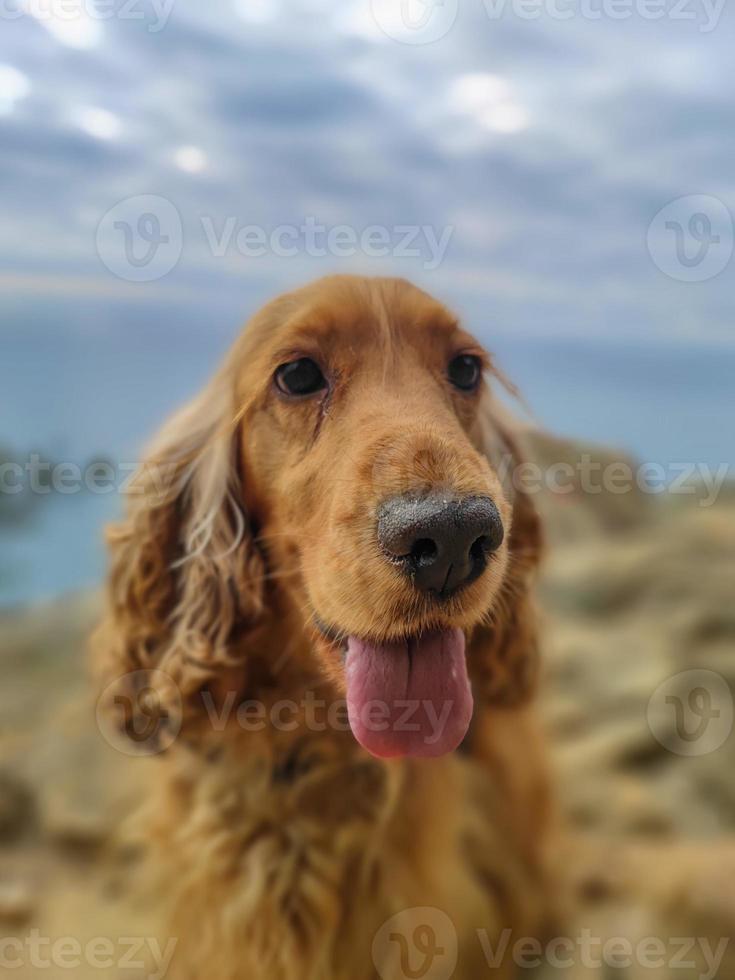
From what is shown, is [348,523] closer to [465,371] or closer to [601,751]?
[465,371]

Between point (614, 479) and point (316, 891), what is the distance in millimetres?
893

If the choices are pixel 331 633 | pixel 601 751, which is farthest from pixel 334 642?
pixel 601 751

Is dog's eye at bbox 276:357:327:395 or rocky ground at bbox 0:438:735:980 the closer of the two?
dog's eye at bbox 276:357:327:395

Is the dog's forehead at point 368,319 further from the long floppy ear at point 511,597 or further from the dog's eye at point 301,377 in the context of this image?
the long floppy ear at point 511,597

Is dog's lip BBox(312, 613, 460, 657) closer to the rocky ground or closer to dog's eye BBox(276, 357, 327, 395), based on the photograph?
dog's eye BBox(276, 357, 327, 395)

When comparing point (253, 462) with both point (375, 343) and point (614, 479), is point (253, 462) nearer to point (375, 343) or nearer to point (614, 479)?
point (375, 343)

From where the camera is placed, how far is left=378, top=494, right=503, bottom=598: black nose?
2.42 feet

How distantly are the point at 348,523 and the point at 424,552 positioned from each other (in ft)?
0.30

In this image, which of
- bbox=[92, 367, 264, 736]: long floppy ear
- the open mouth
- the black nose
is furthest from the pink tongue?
bbox=[92, 367, 264, 736]: long floppy ear

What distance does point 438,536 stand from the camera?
739 mm

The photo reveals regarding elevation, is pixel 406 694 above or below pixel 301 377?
below

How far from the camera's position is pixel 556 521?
6.02 ft

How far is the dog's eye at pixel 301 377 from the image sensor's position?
93 cm

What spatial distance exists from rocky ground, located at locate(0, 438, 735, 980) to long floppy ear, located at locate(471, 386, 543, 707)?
0.14 m
